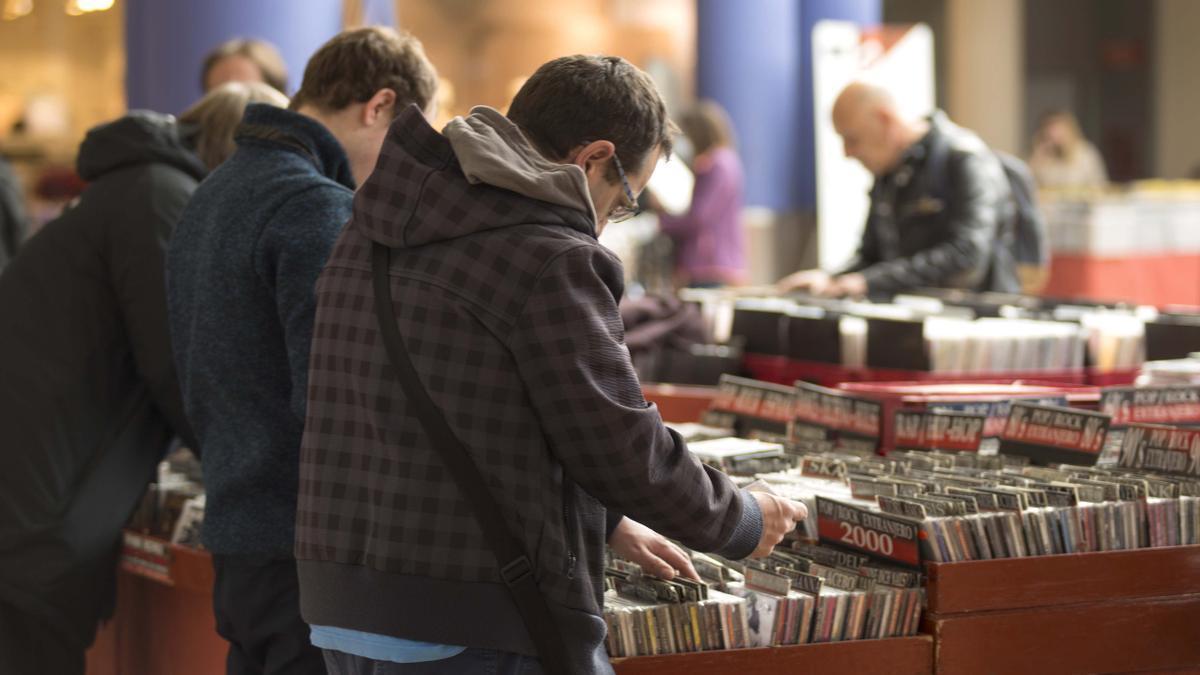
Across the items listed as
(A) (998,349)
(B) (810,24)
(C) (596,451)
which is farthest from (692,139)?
(C) (596,451)

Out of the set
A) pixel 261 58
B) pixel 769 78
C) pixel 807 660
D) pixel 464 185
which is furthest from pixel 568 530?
pixel 769 78

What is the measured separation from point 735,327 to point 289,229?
2.08m

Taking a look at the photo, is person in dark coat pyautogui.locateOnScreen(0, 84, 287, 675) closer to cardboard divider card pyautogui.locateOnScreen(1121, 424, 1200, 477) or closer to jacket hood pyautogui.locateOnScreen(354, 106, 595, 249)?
jacket hood pyautogui.locateOnScreen(354, 106, 595, 249)

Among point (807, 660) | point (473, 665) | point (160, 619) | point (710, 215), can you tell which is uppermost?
point (710, 215)

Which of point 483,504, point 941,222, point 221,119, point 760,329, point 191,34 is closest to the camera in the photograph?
point 483,504

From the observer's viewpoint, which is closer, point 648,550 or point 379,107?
point 648,550

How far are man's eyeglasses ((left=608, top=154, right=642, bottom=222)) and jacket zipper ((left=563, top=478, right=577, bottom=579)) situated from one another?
0.37 meters

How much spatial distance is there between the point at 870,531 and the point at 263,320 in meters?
0.98

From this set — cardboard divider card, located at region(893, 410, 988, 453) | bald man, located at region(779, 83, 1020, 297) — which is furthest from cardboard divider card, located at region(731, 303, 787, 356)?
cardboard divider card, located at region(893, 410, 988, 453)

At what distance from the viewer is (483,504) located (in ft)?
5.67

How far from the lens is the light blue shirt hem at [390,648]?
5.83 feet

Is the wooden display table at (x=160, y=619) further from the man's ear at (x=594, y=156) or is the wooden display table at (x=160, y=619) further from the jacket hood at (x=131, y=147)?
the man's ear at (x=594, y=156)

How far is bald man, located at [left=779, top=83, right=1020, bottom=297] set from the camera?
15.8ft

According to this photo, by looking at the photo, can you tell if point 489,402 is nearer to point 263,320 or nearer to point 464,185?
point 464,185
